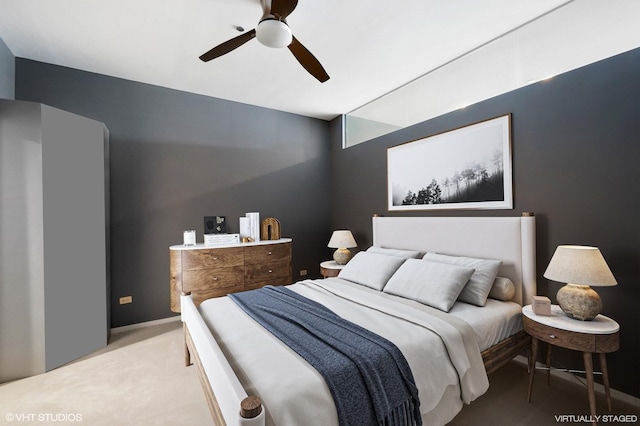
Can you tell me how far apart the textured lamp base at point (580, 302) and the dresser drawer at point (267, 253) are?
3.02m

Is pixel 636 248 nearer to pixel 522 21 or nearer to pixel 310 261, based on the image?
pixel 522 21

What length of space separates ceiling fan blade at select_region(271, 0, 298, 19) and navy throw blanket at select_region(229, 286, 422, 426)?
6.77 feet

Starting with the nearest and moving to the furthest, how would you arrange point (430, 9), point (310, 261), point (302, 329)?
point (302, 329)
point (430, 9)
point (310, 261)

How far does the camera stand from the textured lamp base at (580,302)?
181cm

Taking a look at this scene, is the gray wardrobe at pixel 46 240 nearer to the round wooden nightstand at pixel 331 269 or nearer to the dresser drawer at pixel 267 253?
the dresser drawer at pixel 267 253

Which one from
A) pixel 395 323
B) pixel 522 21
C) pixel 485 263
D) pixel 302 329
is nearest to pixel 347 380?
pixel 302 329

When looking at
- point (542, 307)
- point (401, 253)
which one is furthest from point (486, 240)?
point (401, 253)

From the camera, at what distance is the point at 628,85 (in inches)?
75.7

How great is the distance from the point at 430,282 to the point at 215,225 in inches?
113

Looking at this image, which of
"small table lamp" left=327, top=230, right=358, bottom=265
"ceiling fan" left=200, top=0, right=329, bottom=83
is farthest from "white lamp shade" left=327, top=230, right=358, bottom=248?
"ceiling fan" left=200, top=0, right=329, bottom=83

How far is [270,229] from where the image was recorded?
415cm

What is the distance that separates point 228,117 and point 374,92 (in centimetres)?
212

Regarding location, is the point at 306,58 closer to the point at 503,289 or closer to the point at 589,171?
the point at 589,171

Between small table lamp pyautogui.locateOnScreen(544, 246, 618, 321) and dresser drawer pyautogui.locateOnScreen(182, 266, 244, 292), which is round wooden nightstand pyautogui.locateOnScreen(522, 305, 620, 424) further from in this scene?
dresser drawer pyautogui.locateOnScreen(182, 266, 244, 292)
